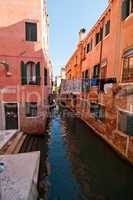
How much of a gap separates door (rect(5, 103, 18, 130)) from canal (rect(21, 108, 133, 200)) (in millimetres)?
1772

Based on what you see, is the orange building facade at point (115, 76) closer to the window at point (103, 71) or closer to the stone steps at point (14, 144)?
the window at point (103, 71)

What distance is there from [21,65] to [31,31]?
2775 mm

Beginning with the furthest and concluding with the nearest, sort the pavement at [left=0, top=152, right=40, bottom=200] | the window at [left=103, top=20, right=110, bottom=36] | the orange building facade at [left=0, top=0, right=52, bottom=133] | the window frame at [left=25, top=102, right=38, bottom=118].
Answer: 1. the window at [left=103, top=20, right=110, bottom=36]
2. the window frame at [left=25, top=102, right=38, bottom=118]
3. the orange building facade at [left=0, top=0, right=52, bottom=133]
4. the pavement at [left=0, top=152, right=40, bottom=200]

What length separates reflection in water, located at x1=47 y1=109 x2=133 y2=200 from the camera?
778cm

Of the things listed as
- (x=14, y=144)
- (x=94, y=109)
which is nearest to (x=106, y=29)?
(x=94, y=109)

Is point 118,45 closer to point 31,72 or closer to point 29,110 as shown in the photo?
point 31,72

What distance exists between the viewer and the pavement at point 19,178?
6.21 metres

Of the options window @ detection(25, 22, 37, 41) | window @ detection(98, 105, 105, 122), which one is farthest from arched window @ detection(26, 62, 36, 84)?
window @ detection(98, 105, 105, 122)

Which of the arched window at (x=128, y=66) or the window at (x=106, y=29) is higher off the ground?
the window at (x=106, y=29)

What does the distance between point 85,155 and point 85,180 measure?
3006mm

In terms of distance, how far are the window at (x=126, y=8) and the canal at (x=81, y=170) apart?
9.15m

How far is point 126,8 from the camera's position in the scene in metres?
11.0

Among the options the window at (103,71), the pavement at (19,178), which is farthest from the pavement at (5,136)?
the window at (103,71)

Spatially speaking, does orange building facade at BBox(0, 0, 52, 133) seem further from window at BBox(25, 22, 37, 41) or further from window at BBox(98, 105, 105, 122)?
window at BBox(98, 105, 105, 122)
